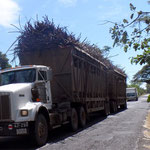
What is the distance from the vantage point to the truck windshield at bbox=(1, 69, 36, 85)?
899cm

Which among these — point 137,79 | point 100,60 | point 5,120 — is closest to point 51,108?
point 5,120

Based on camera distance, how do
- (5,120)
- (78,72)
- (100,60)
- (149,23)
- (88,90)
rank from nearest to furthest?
(149,23) < (5,120) < (78,72) < (88,90) < (100,60)

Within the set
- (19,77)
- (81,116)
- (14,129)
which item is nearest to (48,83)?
(19,77)

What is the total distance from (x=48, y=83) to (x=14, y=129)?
2.58 metres

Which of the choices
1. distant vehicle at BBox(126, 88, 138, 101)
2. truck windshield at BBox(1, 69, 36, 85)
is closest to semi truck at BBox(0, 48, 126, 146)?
truck windshield at BBox(1, 69, 36, 85)

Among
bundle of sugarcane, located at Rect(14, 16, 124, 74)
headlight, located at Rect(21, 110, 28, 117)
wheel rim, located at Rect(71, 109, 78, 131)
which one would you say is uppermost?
bundle of sugarcane, located at Rect(14, 16, 124, 74)

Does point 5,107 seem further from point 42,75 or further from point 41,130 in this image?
point 42,75

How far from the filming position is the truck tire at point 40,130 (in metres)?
7.91

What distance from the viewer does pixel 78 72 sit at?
12.1m

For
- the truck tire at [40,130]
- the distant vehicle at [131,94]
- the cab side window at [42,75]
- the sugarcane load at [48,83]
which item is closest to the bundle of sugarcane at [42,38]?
the sugarcane load at [48,83]

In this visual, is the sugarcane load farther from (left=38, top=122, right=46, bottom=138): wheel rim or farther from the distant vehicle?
the distant vehicle

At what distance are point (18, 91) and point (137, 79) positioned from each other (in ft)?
224

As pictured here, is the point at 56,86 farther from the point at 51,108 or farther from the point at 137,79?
the point at 137,79

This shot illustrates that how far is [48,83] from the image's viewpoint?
9758mm
